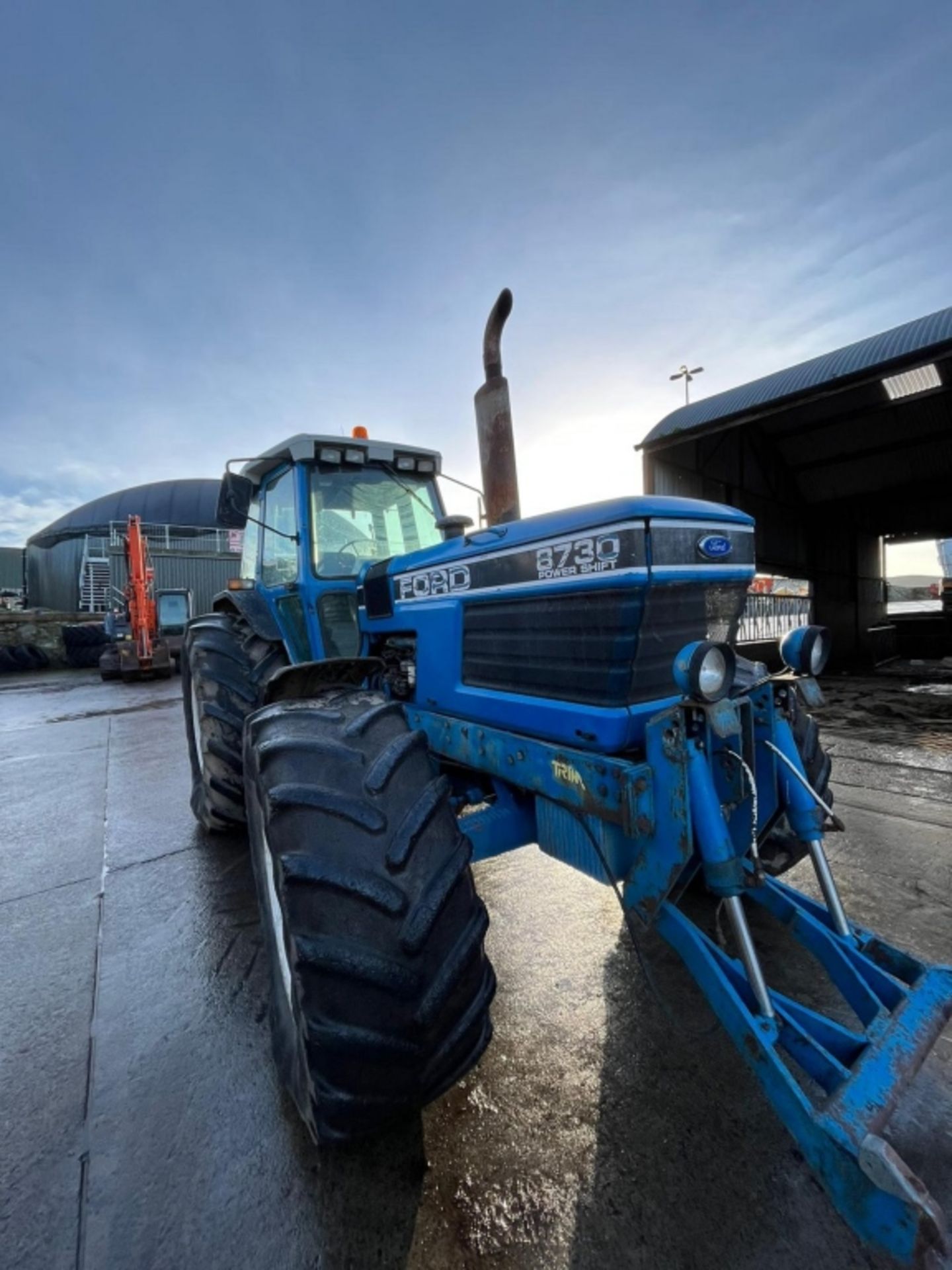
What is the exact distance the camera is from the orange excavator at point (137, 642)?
1225 centimetres

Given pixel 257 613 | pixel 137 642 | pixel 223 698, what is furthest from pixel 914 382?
pixel 137 642

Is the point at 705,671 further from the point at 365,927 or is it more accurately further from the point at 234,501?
the point at 234,501

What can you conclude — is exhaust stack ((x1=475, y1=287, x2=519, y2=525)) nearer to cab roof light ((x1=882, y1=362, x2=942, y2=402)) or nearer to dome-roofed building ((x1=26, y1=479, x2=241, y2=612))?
cab roof light ((x1=882, y1=362, x2=942, y2=402))

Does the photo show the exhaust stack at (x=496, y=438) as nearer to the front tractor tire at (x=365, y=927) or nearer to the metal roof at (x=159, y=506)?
the front tractor tire at (x=365, y=927)

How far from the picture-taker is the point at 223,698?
118 inches

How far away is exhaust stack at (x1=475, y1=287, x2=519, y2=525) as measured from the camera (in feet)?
7.29

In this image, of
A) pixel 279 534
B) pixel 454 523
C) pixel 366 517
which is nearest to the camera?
pixel 454 523

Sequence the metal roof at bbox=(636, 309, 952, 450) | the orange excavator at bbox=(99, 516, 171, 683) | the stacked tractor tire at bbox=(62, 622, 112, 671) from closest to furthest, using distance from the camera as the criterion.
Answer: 1. the metal roof at bbox=(636, 309, 952, 450)
2. the orange excavator at bbox=(99, 516, 171, 683)
3. the stacked tractor tire at bbox=(62, 622, 112, 671)

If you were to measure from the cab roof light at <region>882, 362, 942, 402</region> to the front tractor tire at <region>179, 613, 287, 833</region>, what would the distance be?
8.54 metres

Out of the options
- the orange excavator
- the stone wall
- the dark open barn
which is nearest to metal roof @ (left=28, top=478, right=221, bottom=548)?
the stone wall

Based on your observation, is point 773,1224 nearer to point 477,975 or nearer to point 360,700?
point 477,975

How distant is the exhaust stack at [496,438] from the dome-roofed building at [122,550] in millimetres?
13690

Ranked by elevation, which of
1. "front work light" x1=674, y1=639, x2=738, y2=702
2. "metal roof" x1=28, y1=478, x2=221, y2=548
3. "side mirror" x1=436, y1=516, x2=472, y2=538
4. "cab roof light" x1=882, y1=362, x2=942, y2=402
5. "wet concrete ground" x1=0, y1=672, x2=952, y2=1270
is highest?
"metal roof" x1=28, y1=478, x2=221, y2=548

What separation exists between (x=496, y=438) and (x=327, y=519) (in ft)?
3.62
